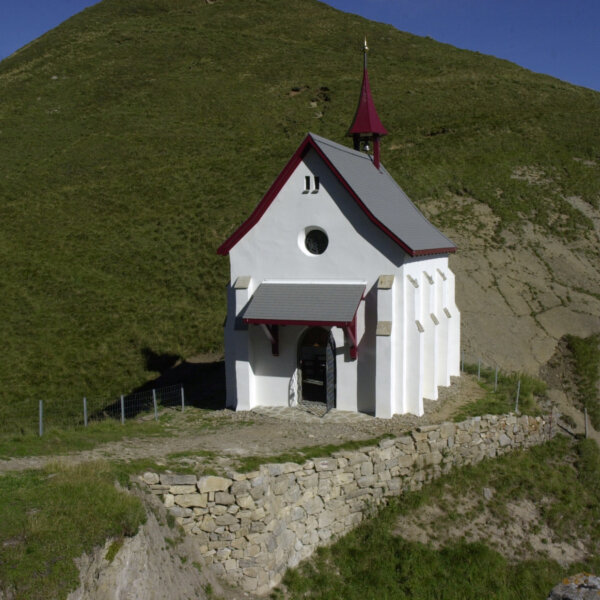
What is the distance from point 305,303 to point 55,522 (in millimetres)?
10026

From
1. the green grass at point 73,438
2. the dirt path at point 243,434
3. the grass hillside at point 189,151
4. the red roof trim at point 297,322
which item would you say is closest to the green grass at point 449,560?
the dirt path at point 243,434

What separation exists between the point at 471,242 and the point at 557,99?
91.9 ft

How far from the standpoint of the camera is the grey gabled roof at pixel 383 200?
1830 centimetres

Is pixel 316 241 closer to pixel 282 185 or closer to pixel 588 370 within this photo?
pixel 282 185

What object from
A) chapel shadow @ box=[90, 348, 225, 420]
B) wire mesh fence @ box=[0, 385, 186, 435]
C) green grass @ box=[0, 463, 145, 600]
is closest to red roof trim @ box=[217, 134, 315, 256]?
chapel shadow @ box=[90, 348, 225, 420]

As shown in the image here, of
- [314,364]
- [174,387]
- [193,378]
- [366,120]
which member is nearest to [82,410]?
[174,387]

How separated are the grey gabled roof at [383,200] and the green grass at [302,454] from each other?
570 centimetres

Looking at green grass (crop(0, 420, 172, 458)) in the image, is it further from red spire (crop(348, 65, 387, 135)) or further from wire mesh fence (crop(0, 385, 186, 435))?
red spire (crop(348, 65, 387, 135))

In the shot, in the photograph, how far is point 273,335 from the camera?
62.6ft

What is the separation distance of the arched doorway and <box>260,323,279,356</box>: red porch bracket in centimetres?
77

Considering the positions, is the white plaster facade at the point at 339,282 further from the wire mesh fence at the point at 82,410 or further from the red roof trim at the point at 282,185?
the wire mesh fence at the point at 82,410

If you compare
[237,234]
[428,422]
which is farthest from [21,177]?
[428,422]

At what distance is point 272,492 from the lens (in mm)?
13562

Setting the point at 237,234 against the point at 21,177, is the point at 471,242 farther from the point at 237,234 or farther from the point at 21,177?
the point at 21,177
